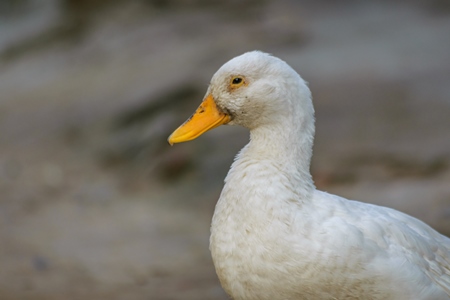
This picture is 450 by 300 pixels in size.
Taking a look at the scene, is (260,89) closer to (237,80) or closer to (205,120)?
(237,80)

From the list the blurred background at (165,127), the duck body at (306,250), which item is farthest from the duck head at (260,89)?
the blurred background at (165,127)

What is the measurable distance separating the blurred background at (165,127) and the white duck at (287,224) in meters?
2.79

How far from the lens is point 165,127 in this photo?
33.0 ft

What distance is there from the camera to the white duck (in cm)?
421

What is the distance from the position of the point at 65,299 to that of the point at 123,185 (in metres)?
2.74

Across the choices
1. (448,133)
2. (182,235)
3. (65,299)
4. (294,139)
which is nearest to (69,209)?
(182,235)

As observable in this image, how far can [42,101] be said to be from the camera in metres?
11.8

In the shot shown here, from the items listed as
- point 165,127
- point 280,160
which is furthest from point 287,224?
point 165,127

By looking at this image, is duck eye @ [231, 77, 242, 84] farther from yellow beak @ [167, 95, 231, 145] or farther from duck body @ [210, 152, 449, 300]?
duck body @ [210, 152, 449, 300]

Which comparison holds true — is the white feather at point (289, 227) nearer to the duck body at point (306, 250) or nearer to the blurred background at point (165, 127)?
the duck body at point (306, 250)

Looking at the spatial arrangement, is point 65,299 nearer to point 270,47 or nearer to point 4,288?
point 4,288

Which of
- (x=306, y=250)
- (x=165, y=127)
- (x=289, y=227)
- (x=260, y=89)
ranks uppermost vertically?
(x=165, y=127)

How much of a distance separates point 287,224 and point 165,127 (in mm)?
5948

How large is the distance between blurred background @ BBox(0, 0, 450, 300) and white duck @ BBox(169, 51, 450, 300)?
279cm
